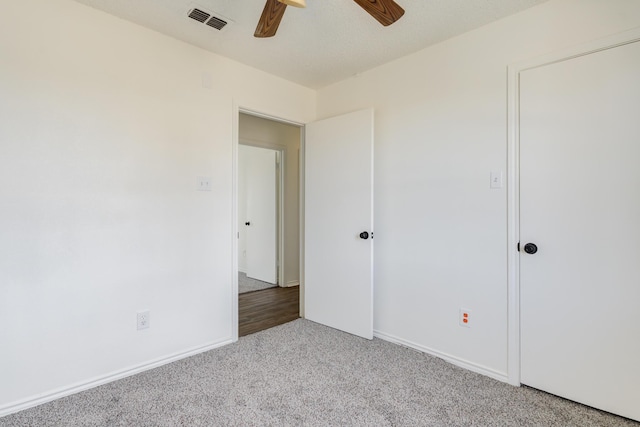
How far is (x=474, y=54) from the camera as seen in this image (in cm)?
221

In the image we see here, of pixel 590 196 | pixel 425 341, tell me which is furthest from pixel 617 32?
pixel 425 341

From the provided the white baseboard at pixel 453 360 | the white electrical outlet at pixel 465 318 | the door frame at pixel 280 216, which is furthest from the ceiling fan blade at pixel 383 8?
the door frame at pixel 280 216

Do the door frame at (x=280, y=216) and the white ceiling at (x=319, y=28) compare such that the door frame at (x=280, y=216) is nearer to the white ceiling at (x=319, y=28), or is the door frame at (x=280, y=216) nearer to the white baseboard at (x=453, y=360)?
the white ceiling at (x=319, y=28)

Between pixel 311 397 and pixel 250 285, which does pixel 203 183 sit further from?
pixel 250 285

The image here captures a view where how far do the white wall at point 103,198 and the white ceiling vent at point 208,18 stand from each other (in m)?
0.37

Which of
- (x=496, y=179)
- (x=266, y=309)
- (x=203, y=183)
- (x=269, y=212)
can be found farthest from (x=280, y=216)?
(x=496, y=179)

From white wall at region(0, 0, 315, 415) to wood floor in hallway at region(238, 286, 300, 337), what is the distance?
469 mm

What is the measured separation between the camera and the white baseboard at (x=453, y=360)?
209cm

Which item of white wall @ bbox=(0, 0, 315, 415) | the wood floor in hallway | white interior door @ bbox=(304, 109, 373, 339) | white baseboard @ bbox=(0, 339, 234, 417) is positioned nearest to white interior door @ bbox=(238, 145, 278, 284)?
the wood floor in hallway

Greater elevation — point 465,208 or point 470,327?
point 465,208

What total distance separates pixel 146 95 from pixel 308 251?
75.8 inches

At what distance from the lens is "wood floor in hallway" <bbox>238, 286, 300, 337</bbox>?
311cm

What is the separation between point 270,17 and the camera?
5.28ft

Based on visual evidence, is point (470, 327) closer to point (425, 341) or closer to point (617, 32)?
point (425, 341)
